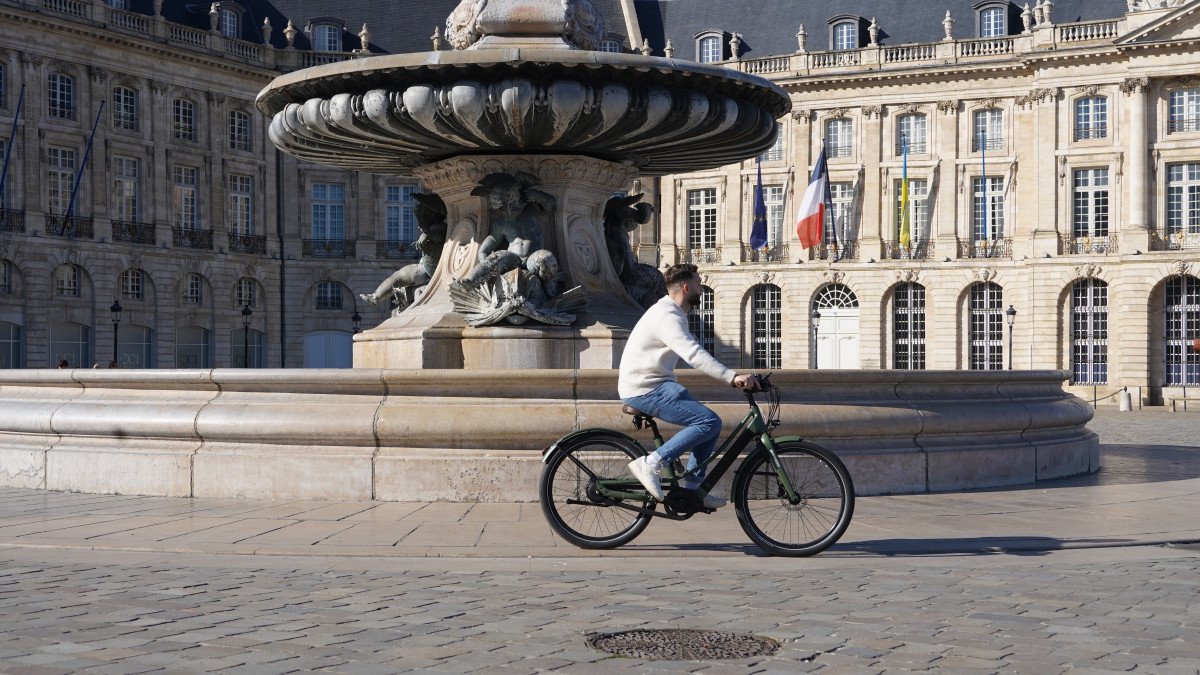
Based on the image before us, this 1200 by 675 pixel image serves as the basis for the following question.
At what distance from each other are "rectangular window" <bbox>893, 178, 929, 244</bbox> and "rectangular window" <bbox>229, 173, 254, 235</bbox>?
25688 millimetres

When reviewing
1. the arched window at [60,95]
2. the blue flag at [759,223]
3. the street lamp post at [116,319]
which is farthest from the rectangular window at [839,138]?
the arched window at [60,95]

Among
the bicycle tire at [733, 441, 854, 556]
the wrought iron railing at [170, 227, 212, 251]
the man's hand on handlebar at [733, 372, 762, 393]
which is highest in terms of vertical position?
the wrought iron railing at [170, 227, 212, 251]

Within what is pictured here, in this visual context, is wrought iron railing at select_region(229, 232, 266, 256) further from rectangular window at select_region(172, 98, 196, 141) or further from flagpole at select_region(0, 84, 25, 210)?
flagpole at select_region(0, 84, 25, 210)

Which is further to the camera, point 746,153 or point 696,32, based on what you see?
point 696,32

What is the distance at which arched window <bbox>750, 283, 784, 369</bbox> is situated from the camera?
64.9 metres

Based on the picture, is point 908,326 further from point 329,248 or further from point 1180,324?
point 329,248

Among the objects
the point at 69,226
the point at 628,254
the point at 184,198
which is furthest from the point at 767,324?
the point at 628,254

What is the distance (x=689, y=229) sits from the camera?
66250mm

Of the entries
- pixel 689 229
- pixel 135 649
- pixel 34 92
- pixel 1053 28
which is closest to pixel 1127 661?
pixel 135 649

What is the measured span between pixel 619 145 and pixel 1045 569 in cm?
683

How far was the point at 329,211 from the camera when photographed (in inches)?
2467

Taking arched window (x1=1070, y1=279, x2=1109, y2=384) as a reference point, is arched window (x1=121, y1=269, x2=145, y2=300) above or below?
above

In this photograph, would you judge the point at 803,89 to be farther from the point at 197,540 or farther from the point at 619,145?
the point at 197,540

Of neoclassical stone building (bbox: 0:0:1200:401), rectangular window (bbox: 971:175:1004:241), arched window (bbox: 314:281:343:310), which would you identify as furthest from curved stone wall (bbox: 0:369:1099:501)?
arched window (bbox: 314:281:343:310)
